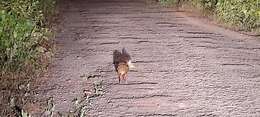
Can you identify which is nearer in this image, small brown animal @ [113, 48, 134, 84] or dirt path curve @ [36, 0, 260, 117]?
dirt path curve @ [36, 0, 260, 117]

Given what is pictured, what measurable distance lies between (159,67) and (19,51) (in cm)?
221

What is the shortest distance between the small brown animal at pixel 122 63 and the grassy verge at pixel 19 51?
1111 mm

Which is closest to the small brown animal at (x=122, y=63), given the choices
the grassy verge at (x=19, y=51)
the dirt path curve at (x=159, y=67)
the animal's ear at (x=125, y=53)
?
the animal's ear at (x=125, y=53)

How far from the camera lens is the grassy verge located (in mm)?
5902

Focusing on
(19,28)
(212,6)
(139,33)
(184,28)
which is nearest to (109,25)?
(139,33)

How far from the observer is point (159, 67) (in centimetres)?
753

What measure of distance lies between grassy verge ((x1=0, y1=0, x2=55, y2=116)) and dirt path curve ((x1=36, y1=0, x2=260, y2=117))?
28 centimetres

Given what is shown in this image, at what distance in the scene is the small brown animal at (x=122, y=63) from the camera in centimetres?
671

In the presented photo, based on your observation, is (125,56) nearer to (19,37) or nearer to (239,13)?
(19,37)

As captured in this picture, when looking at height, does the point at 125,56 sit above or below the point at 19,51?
below

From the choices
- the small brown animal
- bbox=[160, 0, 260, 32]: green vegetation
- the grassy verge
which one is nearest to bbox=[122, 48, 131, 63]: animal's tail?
the small brown animal

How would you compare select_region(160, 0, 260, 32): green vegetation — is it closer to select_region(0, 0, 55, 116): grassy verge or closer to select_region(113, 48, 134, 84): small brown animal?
select_region(113, 48, 134, 84): small brown animal

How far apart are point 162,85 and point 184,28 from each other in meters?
3.75

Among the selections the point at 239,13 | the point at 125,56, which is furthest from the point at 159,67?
the point at 239,13
